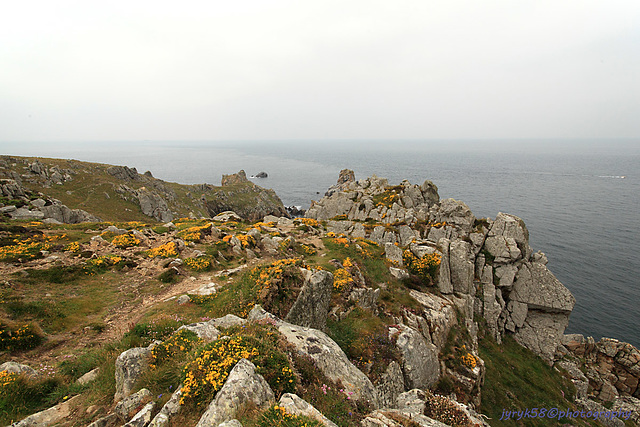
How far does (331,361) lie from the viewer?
1152 centimetres

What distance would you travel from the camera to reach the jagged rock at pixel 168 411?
723 cm

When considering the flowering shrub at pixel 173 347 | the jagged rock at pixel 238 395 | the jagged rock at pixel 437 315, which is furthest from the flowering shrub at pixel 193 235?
the jagged rock at pixel 437 315

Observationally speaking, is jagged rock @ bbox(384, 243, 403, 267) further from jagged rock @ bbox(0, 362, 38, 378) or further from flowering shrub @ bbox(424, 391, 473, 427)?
jagged rock @ bbox(0, 362, 38, 378)

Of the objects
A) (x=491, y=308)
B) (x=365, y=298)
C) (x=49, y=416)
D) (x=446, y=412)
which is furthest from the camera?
(x=491, y=308)

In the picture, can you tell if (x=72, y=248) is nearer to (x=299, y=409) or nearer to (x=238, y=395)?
(x=238, y=395)

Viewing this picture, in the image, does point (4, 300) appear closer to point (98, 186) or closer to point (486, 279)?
point (486, 279)

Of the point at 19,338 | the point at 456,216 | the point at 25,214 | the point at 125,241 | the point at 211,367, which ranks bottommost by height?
the point at 456,216

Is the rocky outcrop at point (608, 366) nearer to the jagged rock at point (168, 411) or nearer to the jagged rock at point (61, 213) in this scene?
the jagged rock at point (168, 411)

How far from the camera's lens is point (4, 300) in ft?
48.9

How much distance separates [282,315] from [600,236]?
101542mm

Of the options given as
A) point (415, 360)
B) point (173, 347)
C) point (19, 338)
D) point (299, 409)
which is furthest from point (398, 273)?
point (19, 338)

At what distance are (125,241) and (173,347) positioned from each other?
71.3ft

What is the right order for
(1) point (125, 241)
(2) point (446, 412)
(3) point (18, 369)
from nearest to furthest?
(3) point (18, 369), (2) point (446, 412), (1) point (125, 241)

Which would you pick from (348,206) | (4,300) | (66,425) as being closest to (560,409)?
(66,425)
